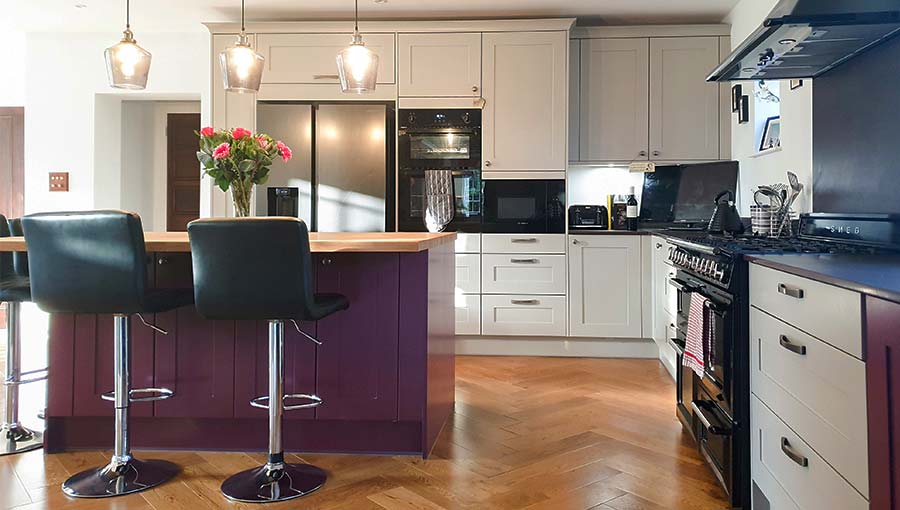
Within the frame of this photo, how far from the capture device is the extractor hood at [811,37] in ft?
6.53

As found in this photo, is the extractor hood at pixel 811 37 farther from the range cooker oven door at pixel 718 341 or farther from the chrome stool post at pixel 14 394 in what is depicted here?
the chrome stool post at pixel 14 394

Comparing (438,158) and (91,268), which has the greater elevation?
(438,158)

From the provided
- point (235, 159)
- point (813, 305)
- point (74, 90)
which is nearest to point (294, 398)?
point (235, 159)

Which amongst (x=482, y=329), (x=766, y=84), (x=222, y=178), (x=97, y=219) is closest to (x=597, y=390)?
(x=482, y=329)

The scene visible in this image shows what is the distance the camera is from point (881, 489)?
1168 mm

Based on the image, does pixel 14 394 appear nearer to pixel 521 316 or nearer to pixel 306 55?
pixel 306 55

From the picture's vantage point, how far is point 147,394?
2555 mm

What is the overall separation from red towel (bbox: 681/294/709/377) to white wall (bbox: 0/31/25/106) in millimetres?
5444

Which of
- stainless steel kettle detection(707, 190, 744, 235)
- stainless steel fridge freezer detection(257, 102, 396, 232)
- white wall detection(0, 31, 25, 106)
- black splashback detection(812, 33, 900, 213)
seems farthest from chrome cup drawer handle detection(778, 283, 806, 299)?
white wall detection(0, 31, 25, 106)

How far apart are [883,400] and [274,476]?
6.04 feet

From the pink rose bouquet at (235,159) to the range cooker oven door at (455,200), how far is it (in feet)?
6.35

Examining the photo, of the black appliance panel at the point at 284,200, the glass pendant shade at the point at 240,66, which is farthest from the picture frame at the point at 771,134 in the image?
the black appliance panel at the point at 284,200

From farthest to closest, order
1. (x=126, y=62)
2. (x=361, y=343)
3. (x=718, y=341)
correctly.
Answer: (x=126, y=62)
(x=361, y=343)
(x=718, y=341)

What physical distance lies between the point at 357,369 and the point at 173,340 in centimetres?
76
